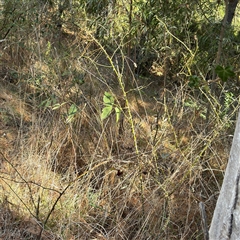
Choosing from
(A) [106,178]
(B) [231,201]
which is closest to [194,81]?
(A) [106,178]

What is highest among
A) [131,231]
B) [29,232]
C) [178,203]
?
[178,203]

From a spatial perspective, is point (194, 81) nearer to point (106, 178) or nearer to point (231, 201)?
point (106, 178)

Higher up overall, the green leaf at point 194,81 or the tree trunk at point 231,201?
the green leaf at point 194,81

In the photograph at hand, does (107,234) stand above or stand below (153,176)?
below

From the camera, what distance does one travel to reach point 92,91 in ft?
10.7

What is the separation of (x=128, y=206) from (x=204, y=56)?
6.34 ft

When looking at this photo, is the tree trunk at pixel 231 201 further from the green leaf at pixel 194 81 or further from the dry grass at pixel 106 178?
the green leaf at pixel 194 81

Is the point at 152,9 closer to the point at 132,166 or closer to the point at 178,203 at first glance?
the point at 132,166

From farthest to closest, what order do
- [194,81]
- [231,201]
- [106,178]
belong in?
[106,178]
[194,81]
[231,201]

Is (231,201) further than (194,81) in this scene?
No

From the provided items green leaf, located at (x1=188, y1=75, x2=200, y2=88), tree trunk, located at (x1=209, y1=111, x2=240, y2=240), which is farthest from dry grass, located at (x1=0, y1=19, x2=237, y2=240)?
tree trunk, located at (x1=209, y1=111, x2=240, y2=240)

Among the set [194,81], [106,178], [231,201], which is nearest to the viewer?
[231,201]

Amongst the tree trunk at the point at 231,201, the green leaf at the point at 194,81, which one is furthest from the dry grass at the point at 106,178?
the tree trunk at the point at 231,201

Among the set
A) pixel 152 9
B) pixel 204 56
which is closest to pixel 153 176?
pixel 152 9
